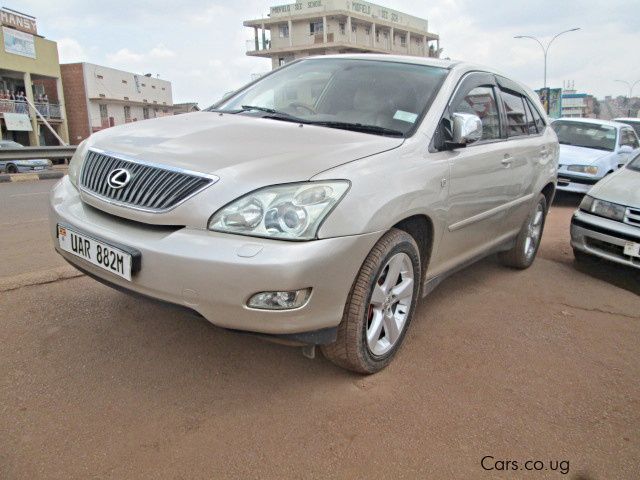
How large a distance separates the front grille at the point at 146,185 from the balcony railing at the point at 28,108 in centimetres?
3314

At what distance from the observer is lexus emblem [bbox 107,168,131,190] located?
244 centimetres

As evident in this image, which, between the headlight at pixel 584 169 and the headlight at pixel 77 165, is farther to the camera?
the headlight at pixel 584 169

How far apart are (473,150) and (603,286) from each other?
2.19 meters

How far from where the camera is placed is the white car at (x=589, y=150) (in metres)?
9.32

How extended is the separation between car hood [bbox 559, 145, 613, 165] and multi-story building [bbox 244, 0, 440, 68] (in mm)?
43577

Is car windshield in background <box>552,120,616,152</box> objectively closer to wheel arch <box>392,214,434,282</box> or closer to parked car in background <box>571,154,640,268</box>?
parked car in background <box>571,154,640,268</box>

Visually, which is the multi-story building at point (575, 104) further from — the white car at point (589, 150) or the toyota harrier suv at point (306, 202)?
the toyota harrier suv at point (306, 202)

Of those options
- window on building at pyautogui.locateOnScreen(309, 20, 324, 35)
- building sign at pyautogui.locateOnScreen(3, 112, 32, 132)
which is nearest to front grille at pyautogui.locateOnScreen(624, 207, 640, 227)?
building sign at pyautogui.locateOnScreen(3, 112, 32, 132)

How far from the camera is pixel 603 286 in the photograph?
4.57 metres

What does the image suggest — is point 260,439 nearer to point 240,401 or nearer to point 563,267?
point 240,401

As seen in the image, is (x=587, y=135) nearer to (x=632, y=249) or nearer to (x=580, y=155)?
(x=580, y=155)

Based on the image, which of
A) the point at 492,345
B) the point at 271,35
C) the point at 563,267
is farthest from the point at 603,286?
the point at 271,35

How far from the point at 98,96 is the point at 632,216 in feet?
136

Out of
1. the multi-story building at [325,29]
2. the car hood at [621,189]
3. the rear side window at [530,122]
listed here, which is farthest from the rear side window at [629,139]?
the multi-story building at [325,29]
